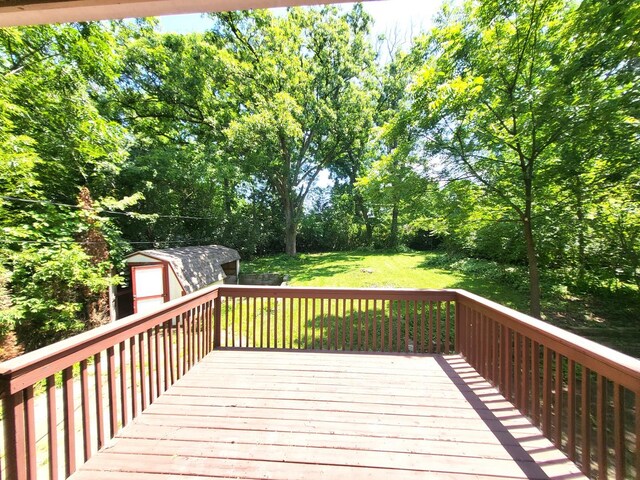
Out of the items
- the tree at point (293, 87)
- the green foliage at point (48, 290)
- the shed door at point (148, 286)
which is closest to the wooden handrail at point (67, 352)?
the green foliage at point (48, 290)

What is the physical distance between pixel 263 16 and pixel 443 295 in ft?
48.6

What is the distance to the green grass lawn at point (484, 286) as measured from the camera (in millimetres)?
5688

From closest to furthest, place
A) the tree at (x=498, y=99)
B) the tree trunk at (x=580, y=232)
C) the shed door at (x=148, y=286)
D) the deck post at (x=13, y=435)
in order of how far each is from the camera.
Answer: the deck post at (x=13, y=435), the tree at (x=498, y=99), the tree trunk at (x=580, y=232), the shed door at (x=148, y=286)

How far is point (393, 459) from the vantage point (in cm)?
176

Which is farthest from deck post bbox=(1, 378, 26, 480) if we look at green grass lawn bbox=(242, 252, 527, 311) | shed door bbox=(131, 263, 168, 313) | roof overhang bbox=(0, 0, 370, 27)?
green grass lawn bbox=(242, 252, 527, 311)

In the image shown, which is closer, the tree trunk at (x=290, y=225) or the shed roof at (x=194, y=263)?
the shed roof at (x=194, y=263)

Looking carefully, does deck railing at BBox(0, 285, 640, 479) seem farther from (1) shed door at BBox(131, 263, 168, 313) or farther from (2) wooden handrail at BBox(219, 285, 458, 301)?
(1) shed door at BBox(131, 263, 168, 313)

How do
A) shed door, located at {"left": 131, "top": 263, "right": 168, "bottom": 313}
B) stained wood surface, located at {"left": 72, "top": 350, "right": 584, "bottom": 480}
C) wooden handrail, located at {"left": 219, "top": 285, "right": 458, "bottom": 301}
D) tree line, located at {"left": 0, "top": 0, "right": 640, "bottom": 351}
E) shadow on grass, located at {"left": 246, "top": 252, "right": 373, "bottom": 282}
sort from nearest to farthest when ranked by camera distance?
1. stained wood surface, located at {"left": 72, "top": 350, "right": 584, "bottom": 480}
2. wooden handrail, located at {"left": 219, "top": 285, "right": 458, "bottom": 301}
3. tree line, located at {"left": 0, "top": 0, "right": 640, "bottom": 351}
4. shed door, located at {"left": 131, "top": 263, "right": 168, "bottom": 313}
5. shadow on grass, located at {"left": 246, "top": 252, "right": 373, "bottom": 282}

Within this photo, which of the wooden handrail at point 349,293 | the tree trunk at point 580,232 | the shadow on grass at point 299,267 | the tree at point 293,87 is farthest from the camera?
the tree at point 293,87

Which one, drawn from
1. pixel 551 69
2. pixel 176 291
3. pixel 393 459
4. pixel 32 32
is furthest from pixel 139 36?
pixel 393 459

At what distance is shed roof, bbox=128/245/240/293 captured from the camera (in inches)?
306

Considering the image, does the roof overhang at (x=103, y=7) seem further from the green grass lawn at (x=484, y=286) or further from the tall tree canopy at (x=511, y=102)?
the green grass lawn at (x=484, y=286)

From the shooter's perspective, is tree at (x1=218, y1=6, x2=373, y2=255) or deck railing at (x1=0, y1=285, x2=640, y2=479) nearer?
deck railing at (x1=0, y1=285, x2=640, y2=479)

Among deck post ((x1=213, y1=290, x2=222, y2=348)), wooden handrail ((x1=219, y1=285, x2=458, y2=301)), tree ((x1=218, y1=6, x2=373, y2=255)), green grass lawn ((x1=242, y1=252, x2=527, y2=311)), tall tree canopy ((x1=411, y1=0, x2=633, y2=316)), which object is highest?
tree ((x1=218, y1=6, x2=373, y2=255))
